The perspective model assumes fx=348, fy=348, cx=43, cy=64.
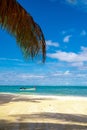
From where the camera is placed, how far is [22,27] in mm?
11461

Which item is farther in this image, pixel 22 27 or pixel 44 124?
pixel 44 124

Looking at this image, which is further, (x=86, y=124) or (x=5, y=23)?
(x=86, y=124)

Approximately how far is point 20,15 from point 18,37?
862mm

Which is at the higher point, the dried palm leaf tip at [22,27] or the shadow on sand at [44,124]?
the dried palm leaf tip at [22,27]

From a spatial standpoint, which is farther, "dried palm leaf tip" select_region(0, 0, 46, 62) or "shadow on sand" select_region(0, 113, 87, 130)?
"shadow on sand" select_region(0, 113, 87, 130)

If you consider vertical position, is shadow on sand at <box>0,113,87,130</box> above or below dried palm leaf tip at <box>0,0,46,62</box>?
below

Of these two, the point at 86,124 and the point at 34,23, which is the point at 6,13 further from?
the point at 86,124

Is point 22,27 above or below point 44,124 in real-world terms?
above

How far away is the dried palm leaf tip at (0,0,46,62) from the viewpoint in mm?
11135

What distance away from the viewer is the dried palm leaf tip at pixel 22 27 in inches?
438

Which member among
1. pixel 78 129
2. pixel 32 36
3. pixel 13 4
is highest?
pixel 13 4

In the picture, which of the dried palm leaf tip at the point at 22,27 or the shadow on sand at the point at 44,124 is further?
the shadow on sand at the point at 44,124

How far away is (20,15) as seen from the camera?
11273 millimetres

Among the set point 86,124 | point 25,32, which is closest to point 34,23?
point 25,32
